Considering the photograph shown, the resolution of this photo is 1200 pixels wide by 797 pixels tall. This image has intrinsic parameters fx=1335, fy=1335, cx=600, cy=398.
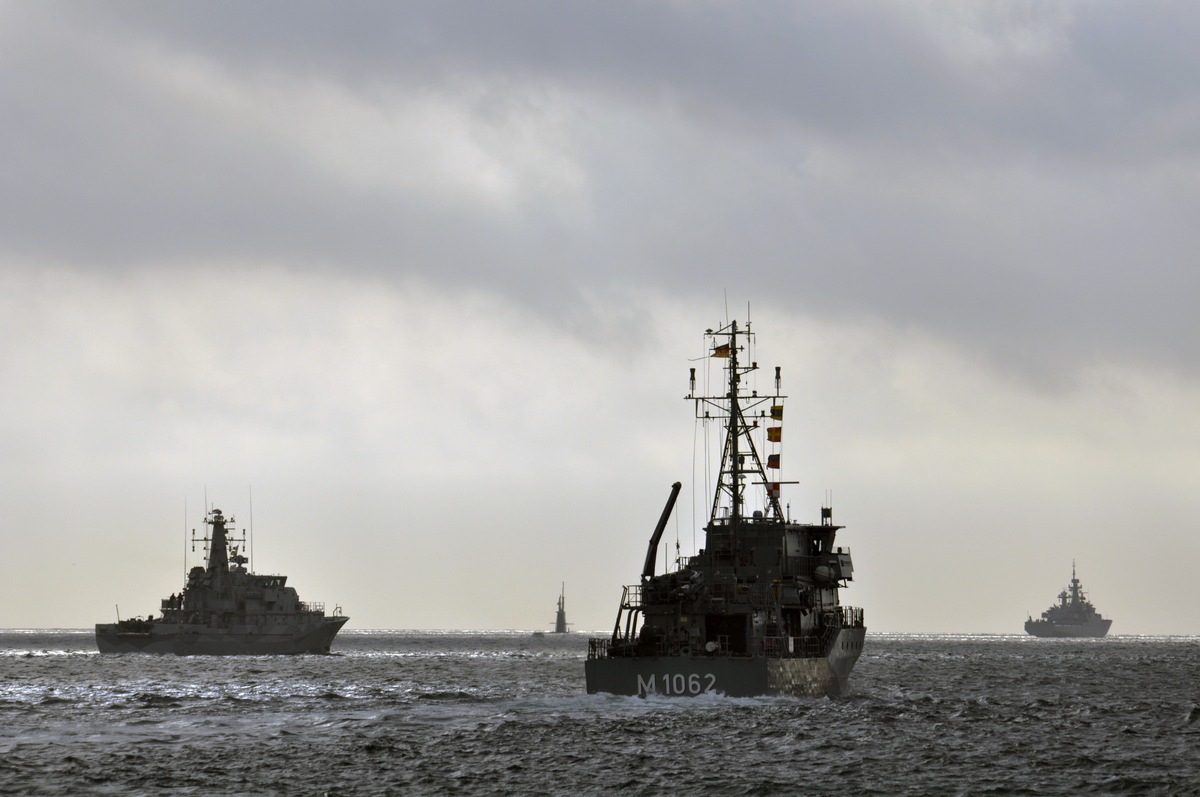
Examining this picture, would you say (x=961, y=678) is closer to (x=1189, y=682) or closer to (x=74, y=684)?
(x=1189, y=682)

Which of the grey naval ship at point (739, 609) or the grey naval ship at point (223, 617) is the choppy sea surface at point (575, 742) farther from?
the grey naval ship at point (223, 617)

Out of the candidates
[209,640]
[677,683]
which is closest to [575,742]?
[677,683]

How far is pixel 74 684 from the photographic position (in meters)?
74.9

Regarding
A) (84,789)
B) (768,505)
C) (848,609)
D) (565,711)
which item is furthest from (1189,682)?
(84,789)

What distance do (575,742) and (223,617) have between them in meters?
88.4

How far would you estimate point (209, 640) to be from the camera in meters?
121

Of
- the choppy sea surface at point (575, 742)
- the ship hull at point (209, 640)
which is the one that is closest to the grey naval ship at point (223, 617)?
the ship hull at point (209, 640)

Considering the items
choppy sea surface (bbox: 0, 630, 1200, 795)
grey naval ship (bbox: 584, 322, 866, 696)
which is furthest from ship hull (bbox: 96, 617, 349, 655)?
grey naval ship (bbox: 584, 322, 866, 696)

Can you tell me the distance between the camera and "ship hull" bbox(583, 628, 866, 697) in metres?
46.0

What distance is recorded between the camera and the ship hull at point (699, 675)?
4603cm

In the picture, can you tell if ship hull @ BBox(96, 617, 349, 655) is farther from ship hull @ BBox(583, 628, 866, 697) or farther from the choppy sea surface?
ship hull @ BBox(583, 628, 866, 697)

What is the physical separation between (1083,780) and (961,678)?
193ft

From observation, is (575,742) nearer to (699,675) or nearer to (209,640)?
(699,675)

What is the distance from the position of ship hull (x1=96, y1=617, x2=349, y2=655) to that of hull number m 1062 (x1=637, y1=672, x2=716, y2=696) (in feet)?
260
